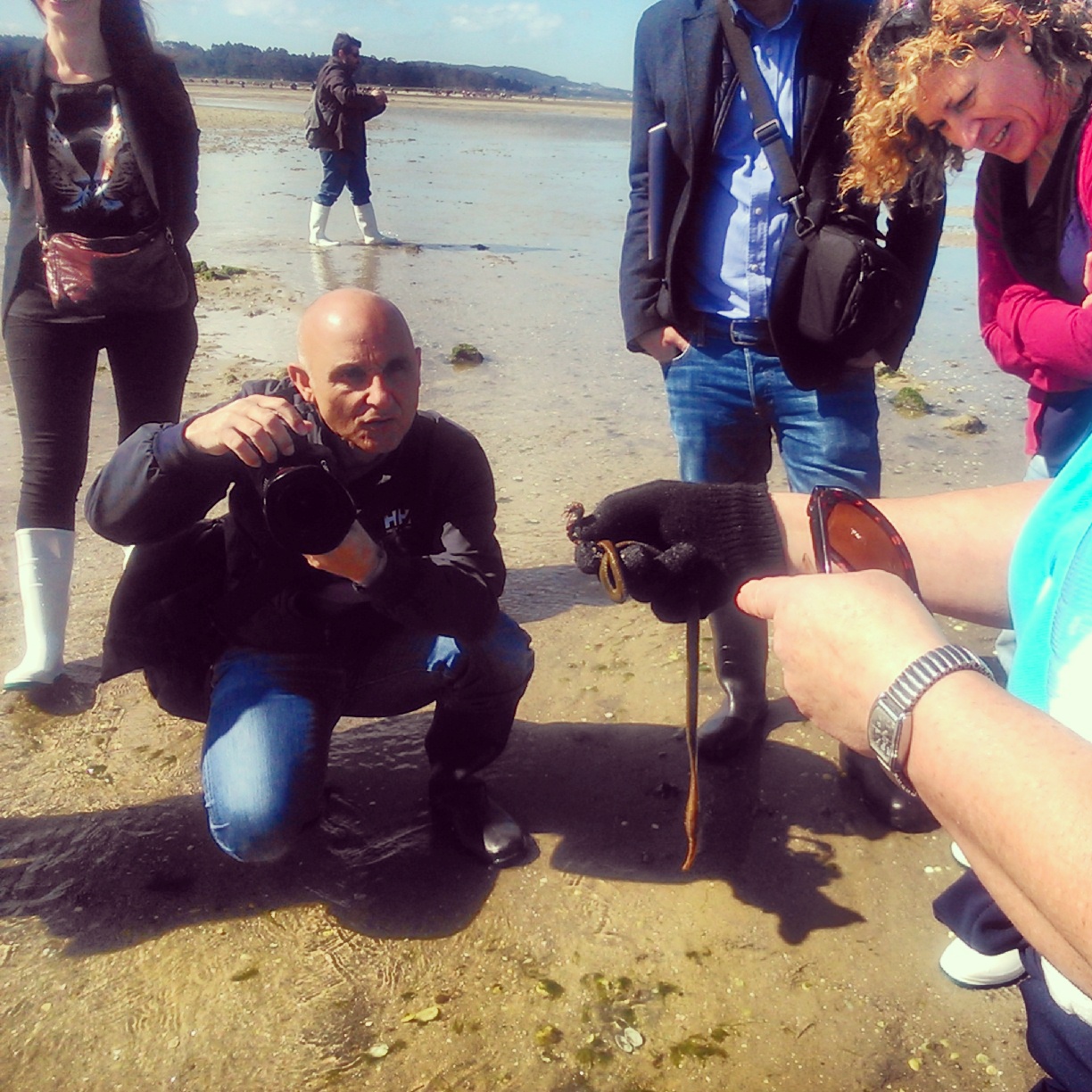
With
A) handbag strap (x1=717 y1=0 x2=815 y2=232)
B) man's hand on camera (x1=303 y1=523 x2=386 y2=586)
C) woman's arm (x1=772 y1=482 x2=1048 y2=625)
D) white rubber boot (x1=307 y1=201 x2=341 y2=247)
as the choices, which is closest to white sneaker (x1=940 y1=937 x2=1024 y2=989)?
woman's arm (x1=772 y1=482 x2=1048 y2=625)

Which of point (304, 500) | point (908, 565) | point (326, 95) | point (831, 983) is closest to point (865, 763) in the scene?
point (831, 983)

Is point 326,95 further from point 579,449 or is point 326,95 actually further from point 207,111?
point 207,111

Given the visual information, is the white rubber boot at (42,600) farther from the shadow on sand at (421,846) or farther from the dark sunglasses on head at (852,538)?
the dark sunglasses on head at (852,538)

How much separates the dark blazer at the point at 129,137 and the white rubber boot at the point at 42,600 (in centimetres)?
72

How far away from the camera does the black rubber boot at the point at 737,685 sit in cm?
309

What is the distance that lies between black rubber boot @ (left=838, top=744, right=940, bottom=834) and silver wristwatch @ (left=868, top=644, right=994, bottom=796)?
1.54 meters

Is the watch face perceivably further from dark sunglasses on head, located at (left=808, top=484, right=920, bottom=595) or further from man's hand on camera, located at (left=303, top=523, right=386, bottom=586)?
man's hand on camera, located at (left=303, top=523, right=386, bottom=586)

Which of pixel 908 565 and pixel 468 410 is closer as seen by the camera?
pixel 908 565

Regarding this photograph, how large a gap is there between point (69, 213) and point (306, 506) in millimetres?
1739

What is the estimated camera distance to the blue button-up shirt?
2.74 meters

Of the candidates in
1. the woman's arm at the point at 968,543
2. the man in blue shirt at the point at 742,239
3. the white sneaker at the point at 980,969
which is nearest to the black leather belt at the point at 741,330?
the man in blue shirt at the point at 742,239

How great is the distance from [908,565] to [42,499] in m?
2.76

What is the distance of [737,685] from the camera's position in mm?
3158

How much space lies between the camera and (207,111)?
33656 millimetres
